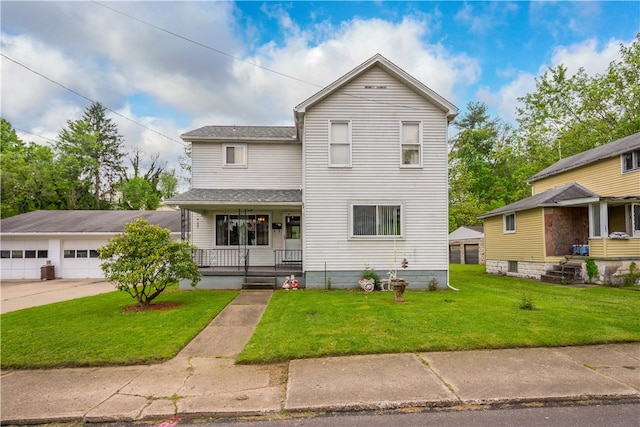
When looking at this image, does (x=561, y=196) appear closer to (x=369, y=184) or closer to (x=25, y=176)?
(x=369, y=184)

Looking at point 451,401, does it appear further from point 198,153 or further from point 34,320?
point 198,153

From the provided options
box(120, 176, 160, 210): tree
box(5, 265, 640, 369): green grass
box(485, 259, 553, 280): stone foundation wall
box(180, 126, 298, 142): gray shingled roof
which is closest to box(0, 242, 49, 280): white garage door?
box(5, 265, 640, 369): green grass

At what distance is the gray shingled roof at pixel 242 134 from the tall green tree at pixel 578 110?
1000 inches

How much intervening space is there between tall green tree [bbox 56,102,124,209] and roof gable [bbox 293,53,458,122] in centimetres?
3076

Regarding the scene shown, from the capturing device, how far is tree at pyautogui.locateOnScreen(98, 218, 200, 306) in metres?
8.93

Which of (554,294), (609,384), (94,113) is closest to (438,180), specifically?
(554,294)

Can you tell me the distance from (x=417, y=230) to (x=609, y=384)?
26.6 feet

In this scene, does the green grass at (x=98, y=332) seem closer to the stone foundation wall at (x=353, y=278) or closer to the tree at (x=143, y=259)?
the tree at (x=143, y=259)

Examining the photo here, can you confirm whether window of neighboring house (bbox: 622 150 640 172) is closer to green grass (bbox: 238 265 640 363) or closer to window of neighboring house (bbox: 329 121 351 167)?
green grass (bbox: 238 265 640 363)

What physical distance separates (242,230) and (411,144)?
7.92 meters

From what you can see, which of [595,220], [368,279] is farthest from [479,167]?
[368,279]

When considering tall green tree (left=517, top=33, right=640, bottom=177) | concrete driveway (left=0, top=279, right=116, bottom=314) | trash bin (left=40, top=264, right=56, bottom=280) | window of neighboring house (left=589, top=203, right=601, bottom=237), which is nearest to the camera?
concrete driveway (left=0, top=279, right=116, bottom=314)

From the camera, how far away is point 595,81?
27.4 meters

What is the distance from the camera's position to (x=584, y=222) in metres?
15.9
